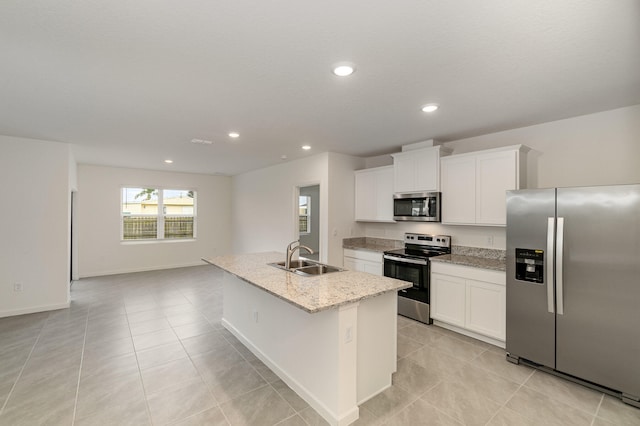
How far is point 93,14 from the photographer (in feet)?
4.97

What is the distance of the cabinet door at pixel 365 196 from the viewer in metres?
4.95

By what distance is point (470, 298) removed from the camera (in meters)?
3.39

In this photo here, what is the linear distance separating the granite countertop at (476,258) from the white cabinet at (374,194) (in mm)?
1078

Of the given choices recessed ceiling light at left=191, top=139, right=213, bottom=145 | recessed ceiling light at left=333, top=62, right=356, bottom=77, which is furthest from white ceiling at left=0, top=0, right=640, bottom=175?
recessed ceiling light at left=191, top=139, right=213, bottom=145

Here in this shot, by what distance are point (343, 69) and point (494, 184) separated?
2439 mm

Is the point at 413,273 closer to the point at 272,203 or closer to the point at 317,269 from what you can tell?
the point at 317,269

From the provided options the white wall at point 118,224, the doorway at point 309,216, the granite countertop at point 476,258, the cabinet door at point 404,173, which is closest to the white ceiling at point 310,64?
the cabinet door at point 404,173

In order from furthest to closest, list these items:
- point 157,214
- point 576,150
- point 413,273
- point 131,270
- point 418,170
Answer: point 157,214, point 131,270, point 418,170, point 413,273, point 576,150

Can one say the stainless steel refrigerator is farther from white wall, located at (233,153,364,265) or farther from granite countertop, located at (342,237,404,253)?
white wall, located at (233,153,364,265)

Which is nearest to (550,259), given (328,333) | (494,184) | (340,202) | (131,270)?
(494,184)

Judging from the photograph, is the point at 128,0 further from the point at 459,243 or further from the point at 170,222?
the point at 170,222

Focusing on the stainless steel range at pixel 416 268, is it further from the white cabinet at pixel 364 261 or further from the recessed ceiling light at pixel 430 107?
the recessed ceiling light at pixel 430 107

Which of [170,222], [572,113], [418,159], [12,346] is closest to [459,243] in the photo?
[418,159]

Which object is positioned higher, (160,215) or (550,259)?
(160,215)
